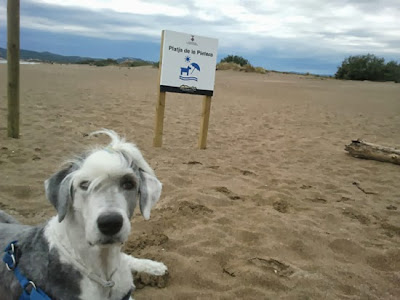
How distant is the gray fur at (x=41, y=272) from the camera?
242cm

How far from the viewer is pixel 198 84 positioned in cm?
820

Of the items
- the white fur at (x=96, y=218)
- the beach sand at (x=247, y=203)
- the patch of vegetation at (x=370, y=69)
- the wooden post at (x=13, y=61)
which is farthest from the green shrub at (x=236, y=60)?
the white fur at (x=96, y=218)

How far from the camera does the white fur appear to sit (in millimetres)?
2303

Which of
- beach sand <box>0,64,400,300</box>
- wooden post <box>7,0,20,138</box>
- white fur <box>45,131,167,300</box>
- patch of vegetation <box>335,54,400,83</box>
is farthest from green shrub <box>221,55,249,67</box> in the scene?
white fur <box>45,131,167,300</box>

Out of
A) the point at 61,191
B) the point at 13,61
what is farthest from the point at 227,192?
the point at 13,61

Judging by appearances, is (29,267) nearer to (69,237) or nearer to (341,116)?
(69,237)

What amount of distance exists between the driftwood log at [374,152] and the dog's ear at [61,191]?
700cm

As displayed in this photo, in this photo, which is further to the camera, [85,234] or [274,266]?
[274,266]

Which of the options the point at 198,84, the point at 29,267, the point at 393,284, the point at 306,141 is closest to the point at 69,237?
the point at 29,267

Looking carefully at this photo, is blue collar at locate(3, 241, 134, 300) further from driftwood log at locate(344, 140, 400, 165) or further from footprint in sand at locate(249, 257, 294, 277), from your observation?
driftwood log at locate(344, 140, 400, 165)

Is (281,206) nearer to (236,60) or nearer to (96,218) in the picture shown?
(96,218)

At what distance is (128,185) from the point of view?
99.3 inches

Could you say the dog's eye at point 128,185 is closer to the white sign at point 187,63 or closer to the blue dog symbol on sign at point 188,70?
the white sign at point 187,63

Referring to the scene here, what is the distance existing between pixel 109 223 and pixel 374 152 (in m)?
7.09
